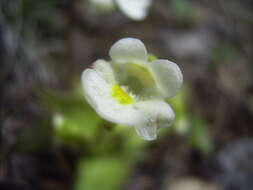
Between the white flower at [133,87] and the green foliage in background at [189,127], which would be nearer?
the white flower at [133,87]

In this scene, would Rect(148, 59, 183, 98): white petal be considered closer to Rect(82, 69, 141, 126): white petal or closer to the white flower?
the white flower

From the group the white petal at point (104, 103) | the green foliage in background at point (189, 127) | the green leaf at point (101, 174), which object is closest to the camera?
the white petal at point (104, 103)

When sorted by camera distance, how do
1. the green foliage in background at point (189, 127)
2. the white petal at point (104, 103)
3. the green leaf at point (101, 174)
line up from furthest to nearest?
the green foliage in background at point (189, 127), the green leaf at point (101, 174), the white petal at point (104, 103)

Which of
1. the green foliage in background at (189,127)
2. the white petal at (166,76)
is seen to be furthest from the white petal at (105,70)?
the green foliage in background at (189,127)

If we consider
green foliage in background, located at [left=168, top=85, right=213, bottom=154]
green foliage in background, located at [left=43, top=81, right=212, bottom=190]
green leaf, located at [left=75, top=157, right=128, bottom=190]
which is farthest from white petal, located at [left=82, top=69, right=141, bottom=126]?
green foliage in background, located at [left=168, top=85, right=213, bottom=154]

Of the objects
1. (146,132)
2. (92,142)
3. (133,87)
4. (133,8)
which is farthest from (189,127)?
(146,132)

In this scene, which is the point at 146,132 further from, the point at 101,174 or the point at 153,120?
the point at 101,174

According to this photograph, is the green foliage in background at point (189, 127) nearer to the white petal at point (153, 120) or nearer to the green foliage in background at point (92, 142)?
the green foliage in background at point (92, 142)
